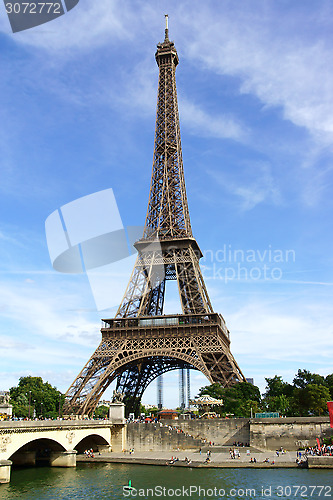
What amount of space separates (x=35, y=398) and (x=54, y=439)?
6221 cm

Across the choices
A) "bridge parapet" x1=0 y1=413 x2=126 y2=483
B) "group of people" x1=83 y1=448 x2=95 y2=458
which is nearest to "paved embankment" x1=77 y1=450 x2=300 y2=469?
"group of people" x1=83 y1=448 x2=95 y2=458

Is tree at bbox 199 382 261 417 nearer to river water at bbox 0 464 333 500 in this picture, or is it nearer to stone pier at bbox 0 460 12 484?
river water at bbox 0 464 333 500

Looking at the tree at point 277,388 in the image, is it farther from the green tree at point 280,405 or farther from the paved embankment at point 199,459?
the paved embankment at point 199,459

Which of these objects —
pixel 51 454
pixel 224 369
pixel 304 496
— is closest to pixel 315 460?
pixel 304 496

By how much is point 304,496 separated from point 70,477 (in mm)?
21866

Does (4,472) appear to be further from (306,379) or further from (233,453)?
(306,379)

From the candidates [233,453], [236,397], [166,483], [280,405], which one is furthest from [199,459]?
[280,405]

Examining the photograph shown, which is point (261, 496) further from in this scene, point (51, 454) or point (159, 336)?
point (159, 336)

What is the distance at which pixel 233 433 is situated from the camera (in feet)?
200

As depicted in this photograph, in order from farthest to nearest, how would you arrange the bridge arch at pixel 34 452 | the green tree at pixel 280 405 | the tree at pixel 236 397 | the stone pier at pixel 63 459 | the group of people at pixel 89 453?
the green tree at pixel 280 405
the tree at pixel 236 397
the group of people at pixel 89 453
the bridge arch at pixel 34 452
the stone pier at pixel 63 459

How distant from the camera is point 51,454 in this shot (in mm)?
51562

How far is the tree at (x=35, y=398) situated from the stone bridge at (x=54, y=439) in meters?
39.2

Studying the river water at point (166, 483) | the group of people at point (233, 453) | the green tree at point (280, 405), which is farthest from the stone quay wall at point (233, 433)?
the green tree at point (280, 405)

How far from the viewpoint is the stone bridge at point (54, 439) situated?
39.7m
